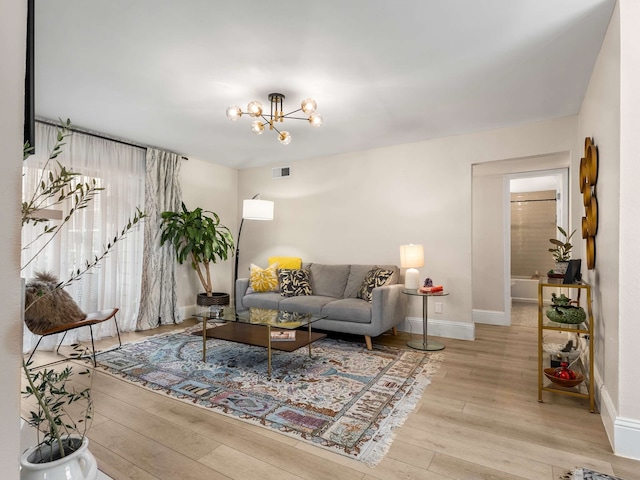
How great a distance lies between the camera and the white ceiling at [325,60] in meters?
2.08

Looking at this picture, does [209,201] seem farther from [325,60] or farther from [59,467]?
[59,467]

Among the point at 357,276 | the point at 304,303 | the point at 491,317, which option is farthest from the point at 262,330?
the point at 491,317

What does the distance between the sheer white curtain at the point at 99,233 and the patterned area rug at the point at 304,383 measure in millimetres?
842

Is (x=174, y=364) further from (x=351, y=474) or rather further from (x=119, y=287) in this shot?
(x=351, y=474)

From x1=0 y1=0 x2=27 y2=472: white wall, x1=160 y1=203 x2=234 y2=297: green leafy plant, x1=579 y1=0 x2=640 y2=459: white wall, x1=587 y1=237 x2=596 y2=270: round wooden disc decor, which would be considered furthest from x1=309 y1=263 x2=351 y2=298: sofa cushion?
x1=0 y1=0 x2=27 y2=472: white wall

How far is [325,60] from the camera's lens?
2.59m

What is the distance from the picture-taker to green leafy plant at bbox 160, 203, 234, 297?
4871 millimetres

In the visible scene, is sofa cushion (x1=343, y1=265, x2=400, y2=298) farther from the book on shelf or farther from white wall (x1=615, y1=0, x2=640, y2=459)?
white wall (x1=615, y1=0, x2=640, y2=459)

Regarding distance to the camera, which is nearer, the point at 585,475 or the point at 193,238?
the point at 585,475

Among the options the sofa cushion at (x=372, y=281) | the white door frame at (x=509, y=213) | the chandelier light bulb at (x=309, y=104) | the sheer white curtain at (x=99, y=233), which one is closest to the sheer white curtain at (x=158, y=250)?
the sheer white curtain at (x=99, y=233)

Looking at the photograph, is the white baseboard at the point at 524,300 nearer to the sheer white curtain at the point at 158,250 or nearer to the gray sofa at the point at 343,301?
the gray sofa at the point at 343,301

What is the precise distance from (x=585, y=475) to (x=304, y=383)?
181cm

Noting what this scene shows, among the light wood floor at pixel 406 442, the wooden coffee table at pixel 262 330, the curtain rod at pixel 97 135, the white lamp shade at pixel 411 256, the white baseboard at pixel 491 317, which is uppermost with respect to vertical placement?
the curtain rod at pixel 97 135

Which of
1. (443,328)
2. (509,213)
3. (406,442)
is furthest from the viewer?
(509,213)
